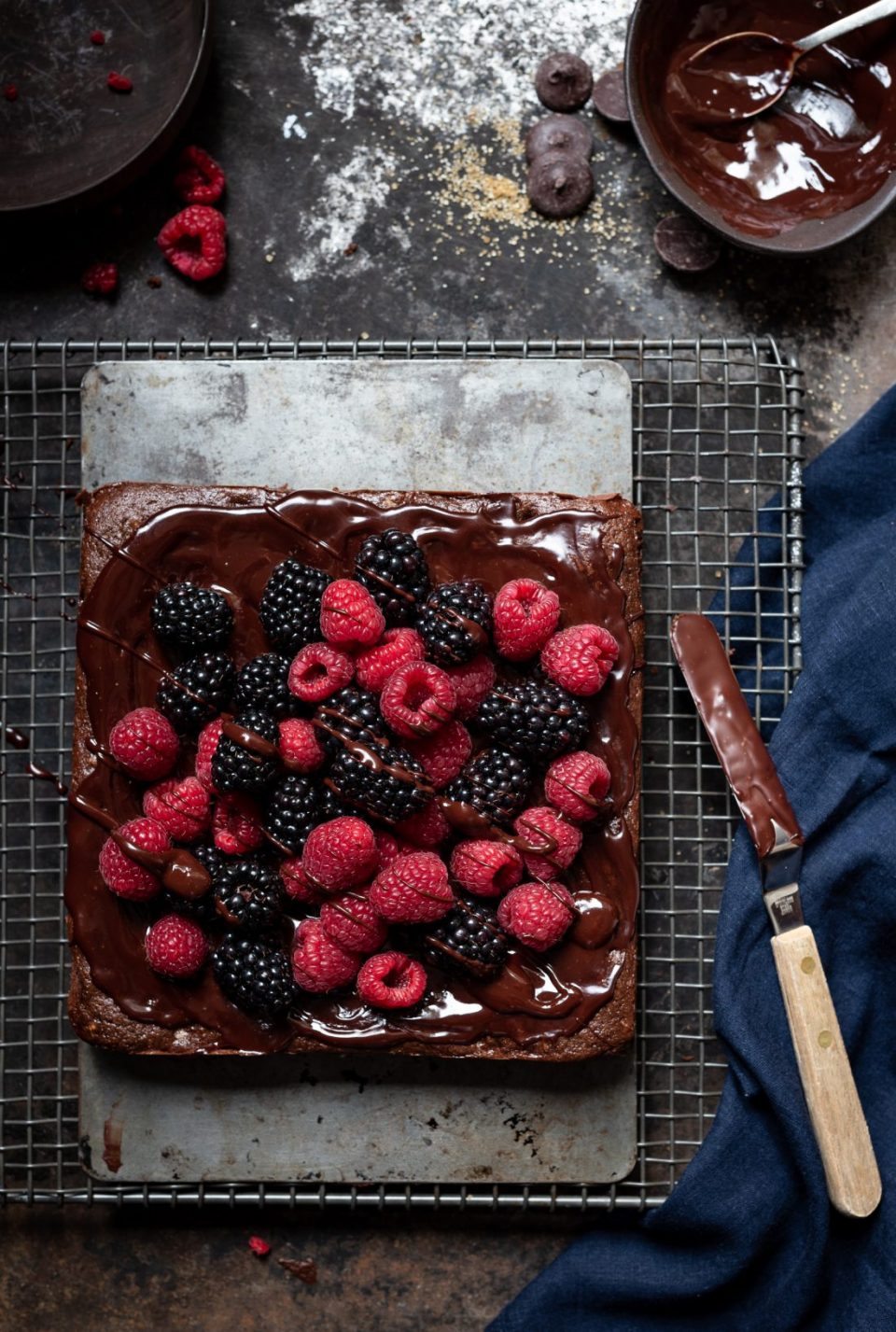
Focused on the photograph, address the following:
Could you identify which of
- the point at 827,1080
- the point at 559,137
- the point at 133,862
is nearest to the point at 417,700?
the point at 133,862

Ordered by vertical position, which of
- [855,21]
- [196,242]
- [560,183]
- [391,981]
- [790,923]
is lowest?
[391,981]

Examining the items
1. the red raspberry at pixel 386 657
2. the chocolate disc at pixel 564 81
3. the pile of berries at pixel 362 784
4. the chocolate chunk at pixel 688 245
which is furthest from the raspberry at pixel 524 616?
the chocolate disc at pixel 564 81

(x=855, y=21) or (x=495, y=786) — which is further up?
(x=855, y=21)

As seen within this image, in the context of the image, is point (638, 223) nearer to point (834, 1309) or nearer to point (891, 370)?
point (891, 370)

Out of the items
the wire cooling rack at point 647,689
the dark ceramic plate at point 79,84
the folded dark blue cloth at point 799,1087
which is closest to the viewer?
the folded dark blue cloth at point 799,1087

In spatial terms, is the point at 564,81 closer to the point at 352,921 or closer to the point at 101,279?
the point at 101,279

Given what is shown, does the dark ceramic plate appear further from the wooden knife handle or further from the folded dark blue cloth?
the wooden knife handle

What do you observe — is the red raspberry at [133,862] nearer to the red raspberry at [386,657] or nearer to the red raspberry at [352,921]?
the red raspberry at [352,921]

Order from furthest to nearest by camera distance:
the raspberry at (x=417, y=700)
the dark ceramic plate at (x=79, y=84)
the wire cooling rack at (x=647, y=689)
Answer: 1. the dark ceramic plate at (x=79, y=84)
2. the wire cooling rack at (x=647, y=689)
3. the raspberry at (x=417, y=700)
